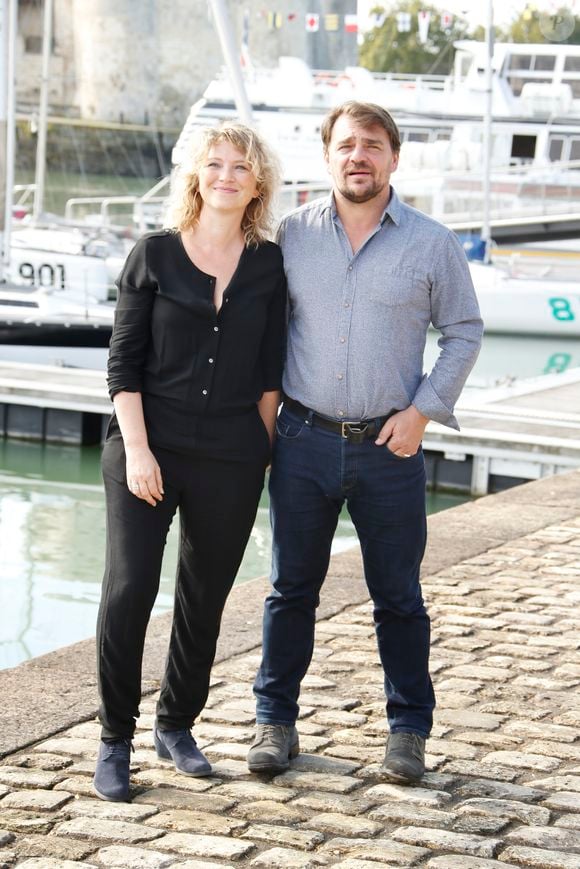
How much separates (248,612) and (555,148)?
81.4ft

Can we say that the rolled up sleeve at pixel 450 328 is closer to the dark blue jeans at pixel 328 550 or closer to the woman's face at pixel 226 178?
the dark blue jeans at pixel 328 550

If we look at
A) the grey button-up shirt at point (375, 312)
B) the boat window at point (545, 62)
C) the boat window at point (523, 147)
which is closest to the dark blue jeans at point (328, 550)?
the grey button-up shirt at point (375, 312)

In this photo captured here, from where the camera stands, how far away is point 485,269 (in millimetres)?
22312

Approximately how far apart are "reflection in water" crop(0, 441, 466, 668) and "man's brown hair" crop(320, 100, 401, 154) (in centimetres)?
384

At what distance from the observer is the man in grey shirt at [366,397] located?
11.9 feet

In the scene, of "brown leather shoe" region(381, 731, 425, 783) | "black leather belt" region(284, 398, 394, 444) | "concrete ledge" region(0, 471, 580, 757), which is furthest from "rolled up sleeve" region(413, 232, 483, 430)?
"concrete ledge" region(0, 471, 580, 757)

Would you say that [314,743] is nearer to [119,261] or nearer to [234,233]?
[234,233]

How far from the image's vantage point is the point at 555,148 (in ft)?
95.0

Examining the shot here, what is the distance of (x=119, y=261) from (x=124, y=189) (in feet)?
124

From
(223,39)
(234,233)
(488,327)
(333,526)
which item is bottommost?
(488,327)

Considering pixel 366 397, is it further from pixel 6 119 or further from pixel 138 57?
pixel 138 57

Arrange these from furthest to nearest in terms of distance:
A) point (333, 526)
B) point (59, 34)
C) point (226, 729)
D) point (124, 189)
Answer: point (59, 34) → point (124, 189) → point (226, 729) → point (333, 526)

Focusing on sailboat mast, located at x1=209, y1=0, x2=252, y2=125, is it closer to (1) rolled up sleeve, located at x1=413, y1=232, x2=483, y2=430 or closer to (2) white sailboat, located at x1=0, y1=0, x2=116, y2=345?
(2) white sailboat, located at x1=0, y1=0, x2=116, y2=345

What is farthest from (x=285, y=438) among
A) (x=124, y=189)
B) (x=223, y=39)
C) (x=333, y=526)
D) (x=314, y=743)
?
(x=124, y=189)
